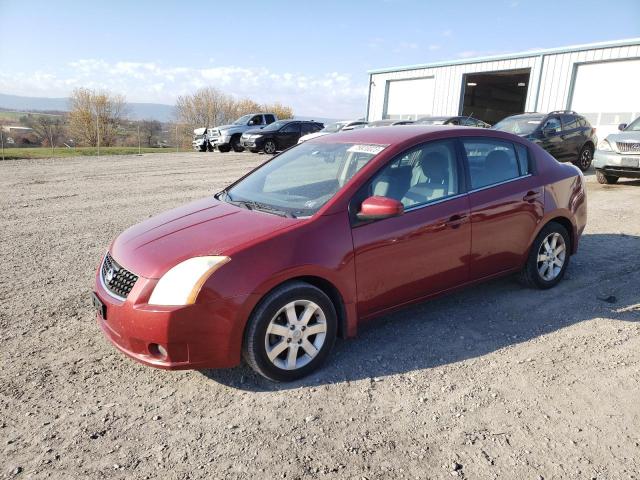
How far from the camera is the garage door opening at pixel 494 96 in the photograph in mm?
28362

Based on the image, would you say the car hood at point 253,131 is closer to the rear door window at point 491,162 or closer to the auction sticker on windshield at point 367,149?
the rear door window at point 491,162

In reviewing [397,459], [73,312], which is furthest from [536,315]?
[73,312]

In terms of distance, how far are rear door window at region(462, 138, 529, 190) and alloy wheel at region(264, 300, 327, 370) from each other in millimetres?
1799

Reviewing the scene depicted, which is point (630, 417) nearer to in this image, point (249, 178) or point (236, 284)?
point (236, 284)

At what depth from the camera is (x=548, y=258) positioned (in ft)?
15.1

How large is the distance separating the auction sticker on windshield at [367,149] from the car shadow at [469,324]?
1.25 metres

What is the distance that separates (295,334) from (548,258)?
112 inches

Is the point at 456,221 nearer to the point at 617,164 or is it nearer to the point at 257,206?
the point at 257,206

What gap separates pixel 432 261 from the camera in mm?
3641

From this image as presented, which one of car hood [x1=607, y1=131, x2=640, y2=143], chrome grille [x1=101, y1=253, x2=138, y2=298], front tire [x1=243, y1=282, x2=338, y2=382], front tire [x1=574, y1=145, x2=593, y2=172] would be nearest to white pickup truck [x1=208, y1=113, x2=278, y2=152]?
front tire [x1=574, y1=145, x2=593, y2=172]

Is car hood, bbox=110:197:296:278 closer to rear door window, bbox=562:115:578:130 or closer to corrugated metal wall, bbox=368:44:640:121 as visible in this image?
rear door window, bbox=562:115:578:130

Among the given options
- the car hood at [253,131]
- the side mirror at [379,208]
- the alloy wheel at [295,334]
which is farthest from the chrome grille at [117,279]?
the car hood at [253,131]

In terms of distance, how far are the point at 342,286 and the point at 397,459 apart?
1143mm

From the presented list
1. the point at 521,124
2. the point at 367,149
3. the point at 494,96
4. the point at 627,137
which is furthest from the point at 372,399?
the point at 494,96
